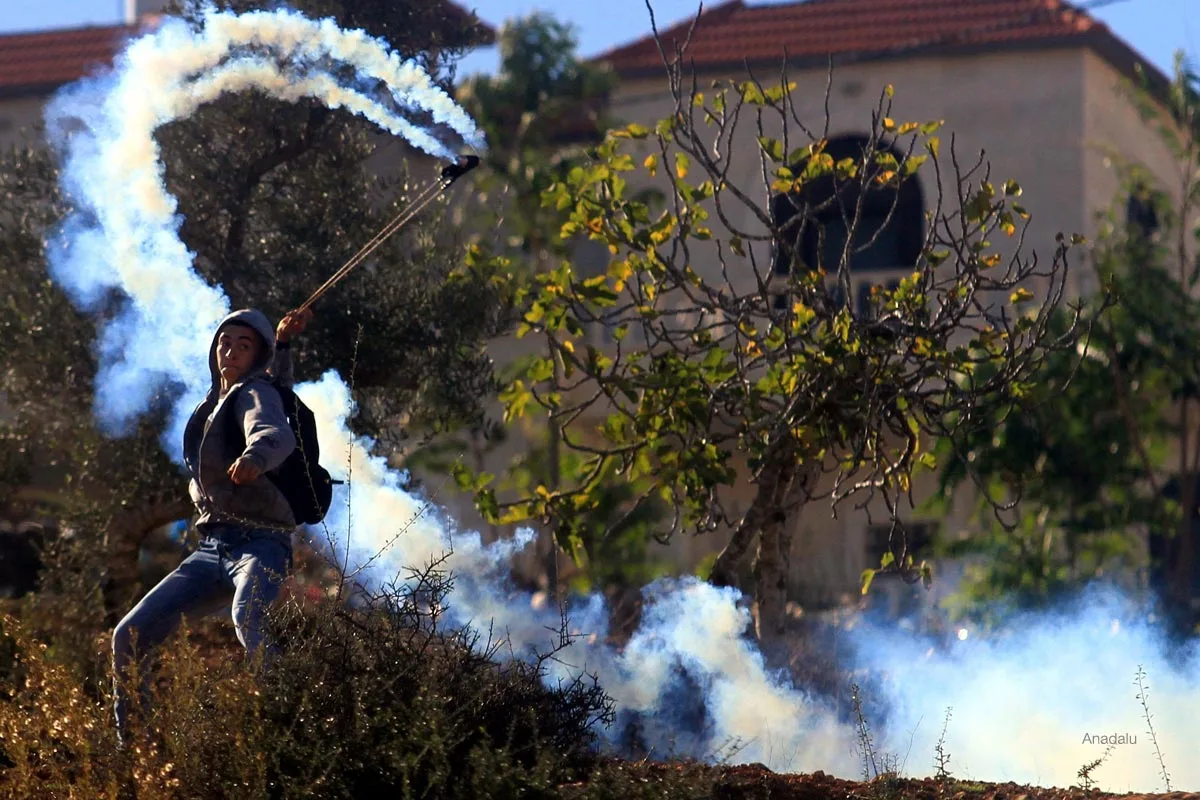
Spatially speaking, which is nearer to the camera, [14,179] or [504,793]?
[504,793]

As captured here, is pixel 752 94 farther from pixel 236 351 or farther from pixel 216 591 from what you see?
pixel 216 591

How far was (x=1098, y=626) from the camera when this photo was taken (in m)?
9.92

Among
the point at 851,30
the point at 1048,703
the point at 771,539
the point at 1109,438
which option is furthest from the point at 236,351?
the point at 851,30

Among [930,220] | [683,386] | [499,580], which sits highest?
[930,220]

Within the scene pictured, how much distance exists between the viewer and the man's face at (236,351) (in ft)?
20.7

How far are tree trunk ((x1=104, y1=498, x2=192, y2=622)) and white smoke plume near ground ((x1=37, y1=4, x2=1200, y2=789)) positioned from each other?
0.45 meters

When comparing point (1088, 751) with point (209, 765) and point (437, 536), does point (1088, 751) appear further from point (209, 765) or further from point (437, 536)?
point (209, 765)

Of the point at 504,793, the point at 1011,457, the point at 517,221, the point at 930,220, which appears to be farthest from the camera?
the point at 517,221

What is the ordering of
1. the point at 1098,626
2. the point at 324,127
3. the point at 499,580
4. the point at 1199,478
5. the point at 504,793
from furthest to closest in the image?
the point at 1199,478
the point at 1098,626
the point at 324,127
the point at 499,580
the point at 504,793

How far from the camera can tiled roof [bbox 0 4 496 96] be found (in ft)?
58.0

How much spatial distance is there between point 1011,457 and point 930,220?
625 cm

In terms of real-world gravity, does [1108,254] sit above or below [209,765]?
above

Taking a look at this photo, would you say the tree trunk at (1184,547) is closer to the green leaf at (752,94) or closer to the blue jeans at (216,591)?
the green leaf at (752,94)

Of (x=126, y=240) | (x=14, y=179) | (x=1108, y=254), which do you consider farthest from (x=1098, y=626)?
(x=14, y=179)
